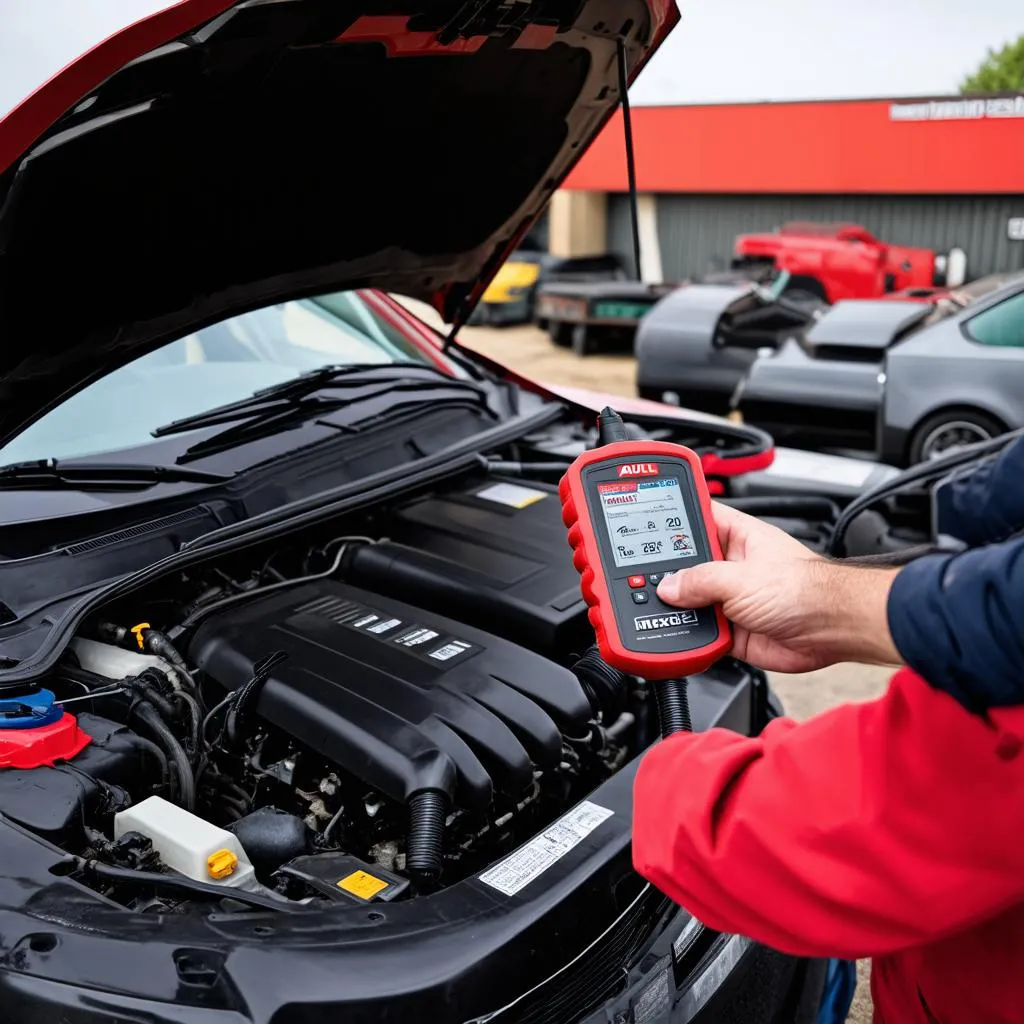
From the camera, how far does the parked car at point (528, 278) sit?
1310cm

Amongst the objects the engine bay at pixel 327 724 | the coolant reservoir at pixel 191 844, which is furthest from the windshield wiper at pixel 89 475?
the coolant reservoir at pixel 191 844

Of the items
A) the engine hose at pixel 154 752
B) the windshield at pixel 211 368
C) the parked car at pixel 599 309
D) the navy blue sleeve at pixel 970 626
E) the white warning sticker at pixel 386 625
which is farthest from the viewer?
the parked car at pixel 599 309

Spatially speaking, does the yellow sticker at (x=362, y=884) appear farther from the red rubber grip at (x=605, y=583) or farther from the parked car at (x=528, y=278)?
the parked car at (x=528, y=278)

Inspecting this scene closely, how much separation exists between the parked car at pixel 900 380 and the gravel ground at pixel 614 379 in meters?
1.92

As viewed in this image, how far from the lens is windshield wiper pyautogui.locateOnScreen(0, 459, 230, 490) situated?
7.16 ft

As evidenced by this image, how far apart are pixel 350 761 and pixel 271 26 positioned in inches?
47.3

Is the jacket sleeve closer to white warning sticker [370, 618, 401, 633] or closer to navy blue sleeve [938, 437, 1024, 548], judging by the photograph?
navy blue sleeve [938, 437, 1024, 548]

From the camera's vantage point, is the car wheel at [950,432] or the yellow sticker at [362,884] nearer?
the yellow sticker at [362,884]

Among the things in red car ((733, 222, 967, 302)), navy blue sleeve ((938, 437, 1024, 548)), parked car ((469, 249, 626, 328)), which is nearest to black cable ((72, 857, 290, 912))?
navy blue sleeve ((938, 437, 1024, 548))

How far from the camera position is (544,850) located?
1.66m

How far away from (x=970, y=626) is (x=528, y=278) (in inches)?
497

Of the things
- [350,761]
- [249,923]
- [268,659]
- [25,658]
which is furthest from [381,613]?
[249,923]

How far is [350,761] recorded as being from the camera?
1745 millimetres

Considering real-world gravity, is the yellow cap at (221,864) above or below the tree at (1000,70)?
below
